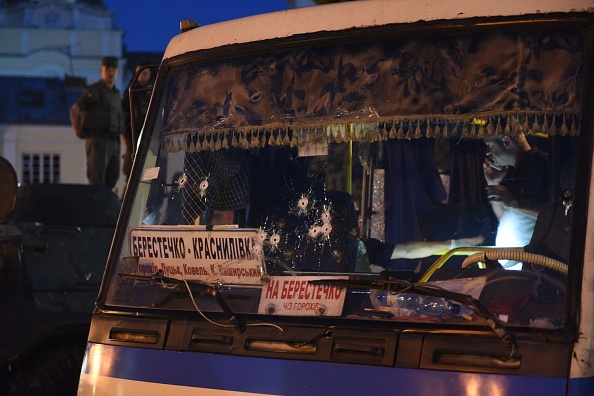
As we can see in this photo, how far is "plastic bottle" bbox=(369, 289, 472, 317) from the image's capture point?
382cm

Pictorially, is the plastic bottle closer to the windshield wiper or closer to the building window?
the windshield wiper

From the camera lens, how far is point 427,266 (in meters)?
4.25

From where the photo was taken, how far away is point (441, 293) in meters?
3.79

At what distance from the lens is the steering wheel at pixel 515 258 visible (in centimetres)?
382

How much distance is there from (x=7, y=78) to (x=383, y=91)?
43.5 meters

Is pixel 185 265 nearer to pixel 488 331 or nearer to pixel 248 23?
pixel 248 23

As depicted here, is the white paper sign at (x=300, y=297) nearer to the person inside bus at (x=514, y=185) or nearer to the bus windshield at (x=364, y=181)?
the bus windshield at (x=364, y=181)

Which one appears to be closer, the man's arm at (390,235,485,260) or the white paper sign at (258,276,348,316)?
the white paper sign at (258,276,348,316)

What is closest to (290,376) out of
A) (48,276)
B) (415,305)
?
(415,305)

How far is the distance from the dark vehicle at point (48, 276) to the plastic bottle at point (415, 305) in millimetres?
2372

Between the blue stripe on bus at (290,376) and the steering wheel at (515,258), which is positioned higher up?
the steering wheel at (515,258)

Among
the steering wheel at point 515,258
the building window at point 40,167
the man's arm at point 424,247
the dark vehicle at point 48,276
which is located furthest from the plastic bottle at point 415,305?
the building window at point 40,167

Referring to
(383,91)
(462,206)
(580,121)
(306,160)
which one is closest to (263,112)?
(306,160)

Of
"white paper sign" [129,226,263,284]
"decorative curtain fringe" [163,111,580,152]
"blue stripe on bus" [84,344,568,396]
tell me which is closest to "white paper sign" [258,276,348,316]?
"white paper sign" [129,226,263,284]
